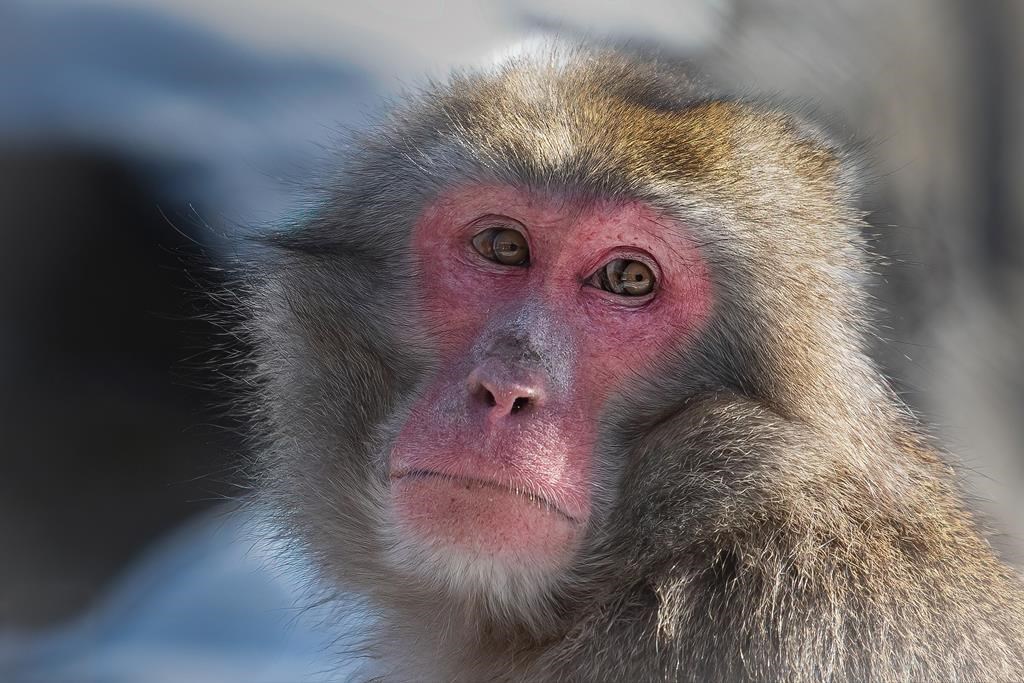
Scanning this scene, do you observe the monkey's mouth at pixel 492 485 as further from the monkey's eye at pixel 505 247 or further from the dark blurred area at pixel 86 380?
the dark blurred area at pixel 86 380

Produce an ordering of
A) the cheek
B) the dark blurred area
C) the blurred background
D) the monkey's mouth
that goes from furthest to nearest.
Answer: the dark blurred area → the blurred background → the cheek → the monkey's mouth

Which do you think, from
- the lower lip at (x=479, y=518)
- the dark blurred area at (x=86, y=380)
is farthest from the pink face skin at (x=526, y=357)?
the dark blurred area at (x=86, y=380)

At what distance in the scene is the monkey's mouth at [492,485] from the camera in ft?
5.75

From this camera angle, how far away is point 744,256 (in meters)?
1.97

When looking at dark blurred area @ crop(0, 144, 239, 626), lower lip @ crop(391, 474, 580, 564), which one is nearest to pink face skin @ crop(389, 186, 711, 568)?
lower lip @ crop(391, 474, 580, 564)

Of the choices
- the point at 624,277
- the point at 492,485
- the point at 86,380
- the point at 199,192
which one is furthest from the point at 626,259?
the point at 86,380

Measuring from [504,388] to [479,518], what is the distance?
0.20m

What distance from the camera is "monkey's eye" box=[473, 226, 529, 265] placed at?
2057 millimetres

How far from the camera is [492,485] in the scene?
1754mm

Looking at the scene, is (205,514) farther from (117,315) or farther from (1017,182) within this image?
(1017,182)

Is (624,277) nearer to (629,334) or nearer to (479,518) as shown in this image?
(629,334)

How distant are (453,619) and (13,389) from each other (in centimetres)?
200

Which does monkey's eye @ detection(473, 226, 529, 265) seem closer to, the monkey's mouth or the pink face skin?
the pink face skin

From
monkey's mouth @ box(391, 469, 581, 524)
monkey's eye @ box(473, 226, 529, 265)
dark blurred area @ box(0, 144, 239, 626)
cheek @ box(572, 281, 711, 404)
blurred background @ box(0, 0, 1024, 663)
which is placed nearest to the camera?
monkey's mouth @ box(391, 469, 581, 524)
